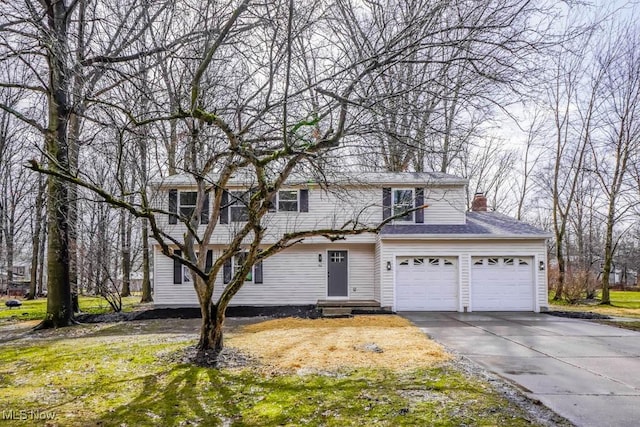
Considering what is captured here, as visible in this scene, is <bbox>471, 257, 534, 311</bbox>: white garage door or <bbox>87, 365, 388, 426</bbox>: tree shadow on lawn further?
<bbox>471, 257, 534, 311</bbox>: white garage door

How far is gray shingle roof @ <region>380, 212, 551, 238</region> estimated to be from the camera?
14672 mm

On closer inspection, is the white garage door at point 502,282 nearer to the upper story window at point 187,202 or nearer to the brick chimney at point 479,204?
the brick chimney at point 479,204

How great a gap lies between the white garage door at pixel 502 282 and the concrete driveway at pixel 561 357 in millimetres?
1573

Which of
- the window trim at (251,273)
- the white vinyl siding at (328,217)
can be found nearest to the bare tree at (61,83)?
the white vinyl siding at (328,217)

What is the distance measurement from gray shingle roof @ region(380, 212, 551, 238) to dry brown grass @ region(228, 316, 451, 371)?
3.82 m

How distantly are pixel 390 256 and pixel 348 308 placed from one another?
2229 mm

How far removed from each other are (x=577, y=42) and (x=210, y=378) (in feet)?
20.3

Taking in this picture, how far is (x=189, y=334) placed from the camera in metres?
10.1

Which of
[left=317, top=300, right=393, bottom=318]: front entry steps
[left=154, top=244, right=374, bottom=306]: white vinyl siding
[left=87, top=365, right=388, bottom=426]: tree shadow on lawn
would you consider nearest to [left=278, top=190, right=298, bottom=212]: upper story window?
[left=154, top=244, right=374, bottom=306]: white vinyl siding

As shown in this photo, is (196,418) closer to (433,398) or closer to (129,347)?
(433,398)

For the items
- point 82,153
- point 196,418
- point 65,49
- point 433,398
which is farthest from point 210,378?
point 82,153

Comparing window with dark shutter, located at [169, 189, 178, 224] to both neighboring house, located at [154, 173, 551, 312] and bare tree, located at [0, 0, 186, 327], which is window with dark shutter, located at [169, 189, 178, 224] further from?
bare tree, located at [0, 0, 186, 327]

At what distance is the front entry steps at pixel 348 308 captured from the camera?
44.9 feet

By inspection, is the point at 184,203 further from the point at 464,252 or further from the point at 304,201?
the point at 464,252
